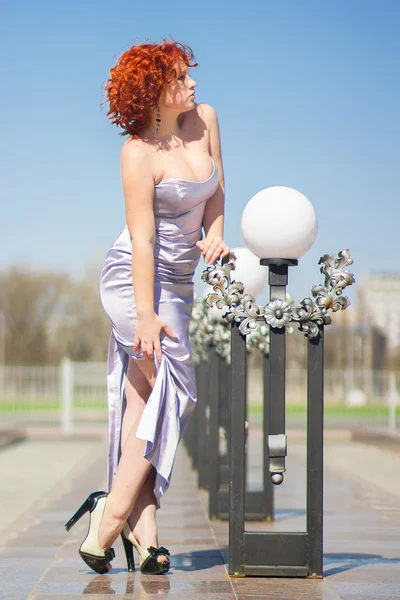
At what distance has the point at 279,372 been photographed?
3.68 meters

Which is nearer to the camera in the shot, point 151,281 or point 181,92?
point 151,281

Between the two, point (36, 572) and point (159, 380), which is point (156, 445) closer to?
point (159, 380)

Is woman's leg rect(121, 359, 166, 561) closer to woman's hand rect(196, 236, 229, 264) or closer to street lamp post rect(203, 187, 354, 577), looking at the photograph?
street lamp post rect(203, 187, 354, 577)

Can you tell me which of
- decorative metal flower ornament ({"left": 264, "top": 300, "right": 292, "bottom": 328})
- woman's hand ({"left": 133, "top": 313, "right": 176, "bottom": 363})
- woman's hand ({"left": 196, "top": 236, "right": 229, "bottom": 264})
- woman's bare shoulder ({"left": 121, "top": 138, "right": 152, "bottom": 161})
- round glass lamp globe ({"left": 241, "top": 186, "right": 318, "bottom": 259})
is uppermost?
woman's bare shoulder ({"left": 121, "top": 138, "right": 152, "bottom": 161})

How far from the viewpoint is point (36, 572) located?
3.86m

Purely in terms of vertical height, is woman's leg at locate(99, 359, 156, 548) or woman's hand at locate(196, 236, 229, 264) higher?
woman's hand at locate(196, 236, 229, 264)

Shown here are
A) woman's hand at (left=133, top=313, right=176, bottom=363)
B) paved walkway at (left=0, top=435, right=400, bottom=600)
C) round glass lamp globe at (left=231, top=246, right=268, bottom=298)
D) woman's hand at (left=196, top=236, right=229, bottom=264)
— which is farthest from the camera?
round glass lamp globe at (left=231, top=246, right=268, bottom=298)

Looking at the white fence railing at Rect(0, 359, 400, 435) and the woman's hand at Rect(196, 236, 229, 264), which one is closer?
the woman's hand at Rect(196, 236, 229, 264)

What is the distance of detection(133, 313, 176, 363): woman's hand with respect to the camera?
11.4 ft

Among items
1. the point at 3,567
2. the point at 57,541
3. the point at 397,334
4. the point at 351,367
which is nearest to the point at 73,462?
the point at 57,541

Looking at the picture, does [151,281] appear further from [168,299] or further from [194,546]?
[194,546]

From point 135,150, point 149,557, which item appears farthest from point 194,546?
point 135,150

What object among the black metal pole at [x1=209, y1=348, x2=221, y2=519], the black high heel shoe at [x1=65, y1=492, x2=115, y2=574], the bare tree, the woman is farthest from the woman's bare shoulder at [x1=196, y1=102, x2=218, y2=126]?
the bare tree

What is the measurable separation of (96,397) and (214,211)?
59.0 feet
